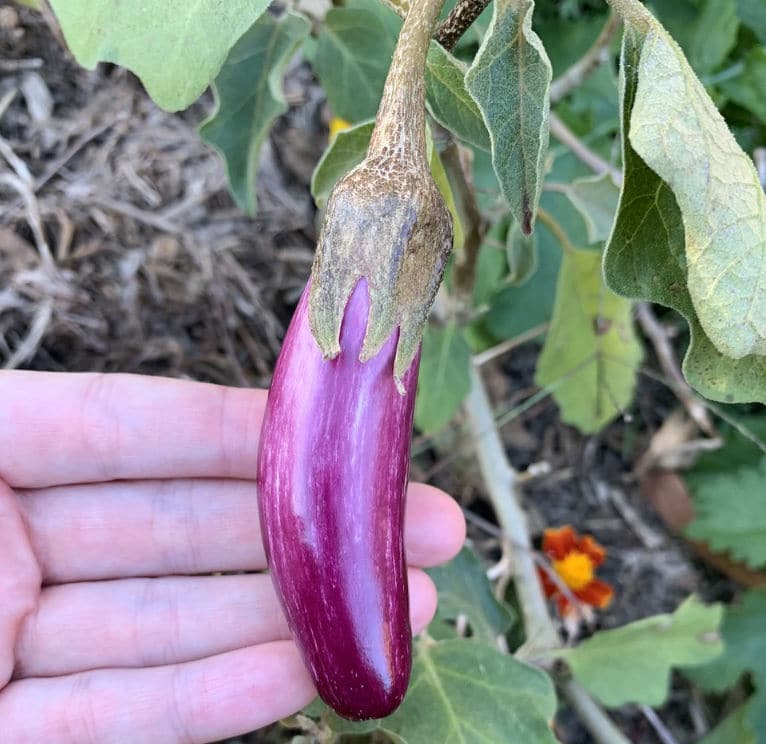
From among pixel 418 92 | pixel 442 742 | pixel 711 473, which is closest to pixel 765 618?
pixel 711 473

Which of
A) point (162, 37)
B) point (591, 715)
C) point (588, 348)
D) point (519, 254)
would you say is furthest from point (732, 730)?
point (162, 37)

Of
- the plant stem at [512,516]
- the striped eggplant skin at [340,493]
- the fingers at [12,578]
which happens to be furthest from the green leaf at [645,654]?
the fingers at [12,578]

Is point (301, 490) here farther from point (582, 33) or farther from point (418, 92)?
point (582, 33)

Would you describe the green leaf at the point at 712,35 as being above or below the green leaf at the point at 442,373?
above

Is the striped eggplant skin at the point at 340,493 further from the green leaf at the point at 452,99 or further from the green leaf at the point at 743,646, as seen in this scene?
the green leaf at the point at 743,646

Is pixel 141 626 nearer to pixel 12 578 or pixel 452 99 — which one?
pixel 12 578

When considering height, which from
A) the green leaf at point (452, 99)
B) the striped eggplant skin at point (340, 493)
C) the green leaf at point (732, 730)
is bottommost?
the green leaf at point (732, 730)
